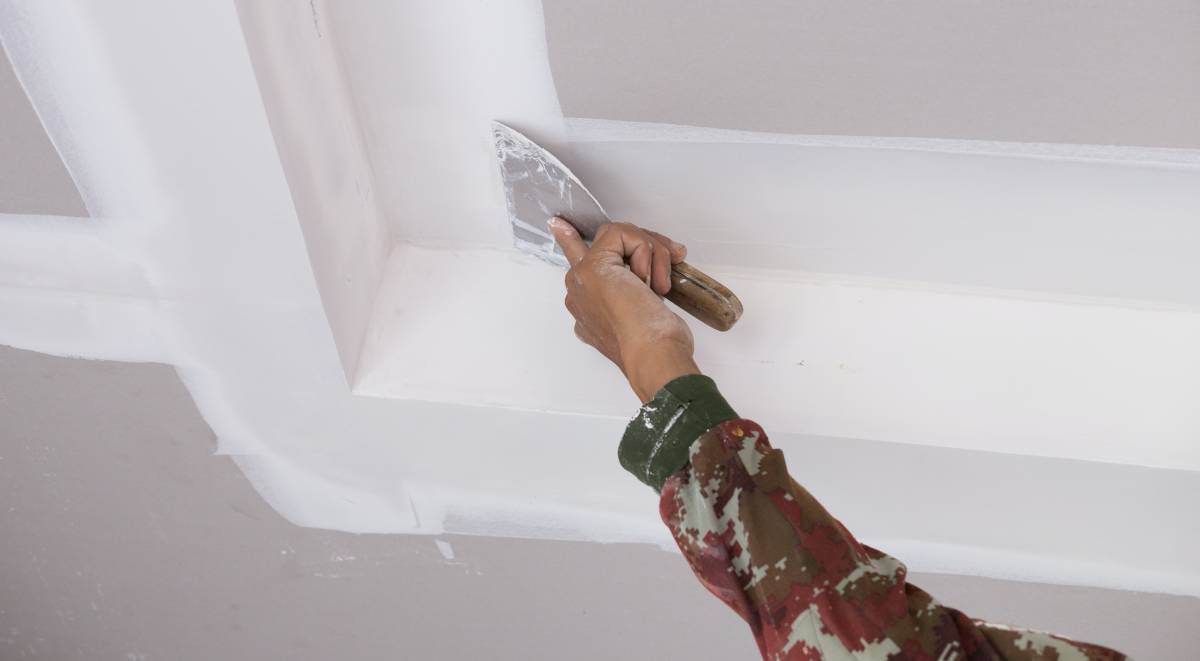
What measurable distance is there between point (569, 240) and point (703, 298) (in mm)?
168

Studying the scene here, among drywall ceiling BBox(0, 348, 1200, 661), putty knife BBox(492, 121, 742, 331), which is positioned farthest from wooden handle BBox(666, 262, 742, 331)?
drywall ceiling BBox(0, 348, 1200, 661)

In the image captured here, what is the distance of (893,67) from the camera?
91cm

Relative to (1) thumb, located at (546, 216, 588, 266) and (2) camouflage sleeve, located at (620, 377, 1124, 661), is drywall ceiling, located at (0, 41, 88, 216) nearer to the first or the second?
(1) thumb, located at (546, 216, 588, 266)

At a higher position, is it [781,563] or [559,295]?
[559,295]

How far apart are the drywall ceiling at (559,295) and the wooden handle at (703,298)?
7cm

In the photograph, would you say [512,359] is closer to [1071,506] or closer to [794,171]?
[794,171]

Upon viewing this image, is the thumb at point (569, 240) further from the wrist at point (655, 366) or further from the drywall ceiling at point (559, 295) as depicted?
the wrist at point (655, 366)

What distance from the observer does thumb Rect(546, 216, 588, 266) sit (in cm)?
107

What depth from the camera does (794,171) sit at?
40.6 inches

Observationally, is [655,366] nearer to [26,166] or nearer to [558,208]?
[558,208]

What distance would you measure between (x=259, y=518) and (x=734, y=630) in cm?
70

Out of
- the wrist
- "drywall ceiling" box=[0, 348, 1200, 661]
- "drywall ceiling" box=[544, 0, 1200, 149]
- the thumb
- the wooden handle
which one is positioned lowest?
"drywall ceiling" box=[0, 348, 1200, 661]

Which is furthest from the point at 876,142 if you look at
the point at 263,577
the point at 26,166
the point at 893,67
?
the point at 263,577

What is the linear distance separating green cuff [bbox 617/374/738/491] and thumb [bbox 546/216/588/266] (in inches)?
10.9
